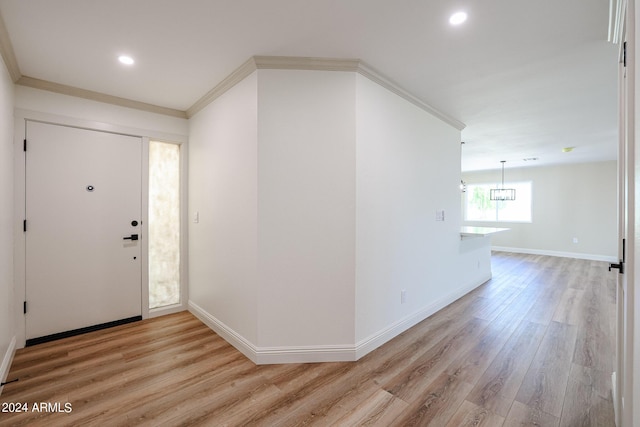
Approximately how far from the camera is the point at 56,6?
5.48 feet

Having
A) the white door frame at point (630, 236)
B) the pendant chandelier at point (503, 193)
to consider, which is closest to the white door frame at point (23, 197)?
the white door frame at point (630, 236)

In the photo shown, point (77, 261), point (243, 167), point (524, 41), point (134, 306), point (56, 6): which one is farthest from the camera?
point (134, 306)

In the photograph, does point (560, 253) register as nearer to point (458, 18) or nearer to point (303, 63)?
point (458, 18)

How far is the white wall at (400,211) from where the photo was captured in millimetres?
2410

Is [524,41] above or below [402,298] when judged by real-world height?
above

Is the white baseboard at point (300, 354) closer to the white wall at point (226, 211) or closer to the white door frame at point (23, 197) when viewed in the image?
the white wall at point (226, 211)

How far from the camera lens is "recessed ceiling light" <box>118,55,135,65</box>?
223 centimetres

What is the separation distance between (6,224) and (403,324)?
3.68m

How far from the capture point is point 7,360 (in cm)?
218

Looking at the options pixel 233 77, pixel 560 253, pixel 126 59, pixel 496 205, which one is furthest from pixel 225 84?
pixel 560 253

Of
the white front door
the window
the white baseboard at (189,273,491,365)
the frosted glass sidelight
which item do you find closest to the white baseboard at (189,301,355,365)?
the white baseboard at (189,273,491,365)

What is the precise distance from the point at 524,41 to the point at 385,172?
139cm

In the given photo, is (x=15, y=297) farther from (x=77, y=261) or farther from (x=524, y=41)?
(x=524, y=41)

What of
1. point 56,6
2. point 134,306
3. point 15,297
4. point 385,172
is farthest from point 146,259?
point 385,172
